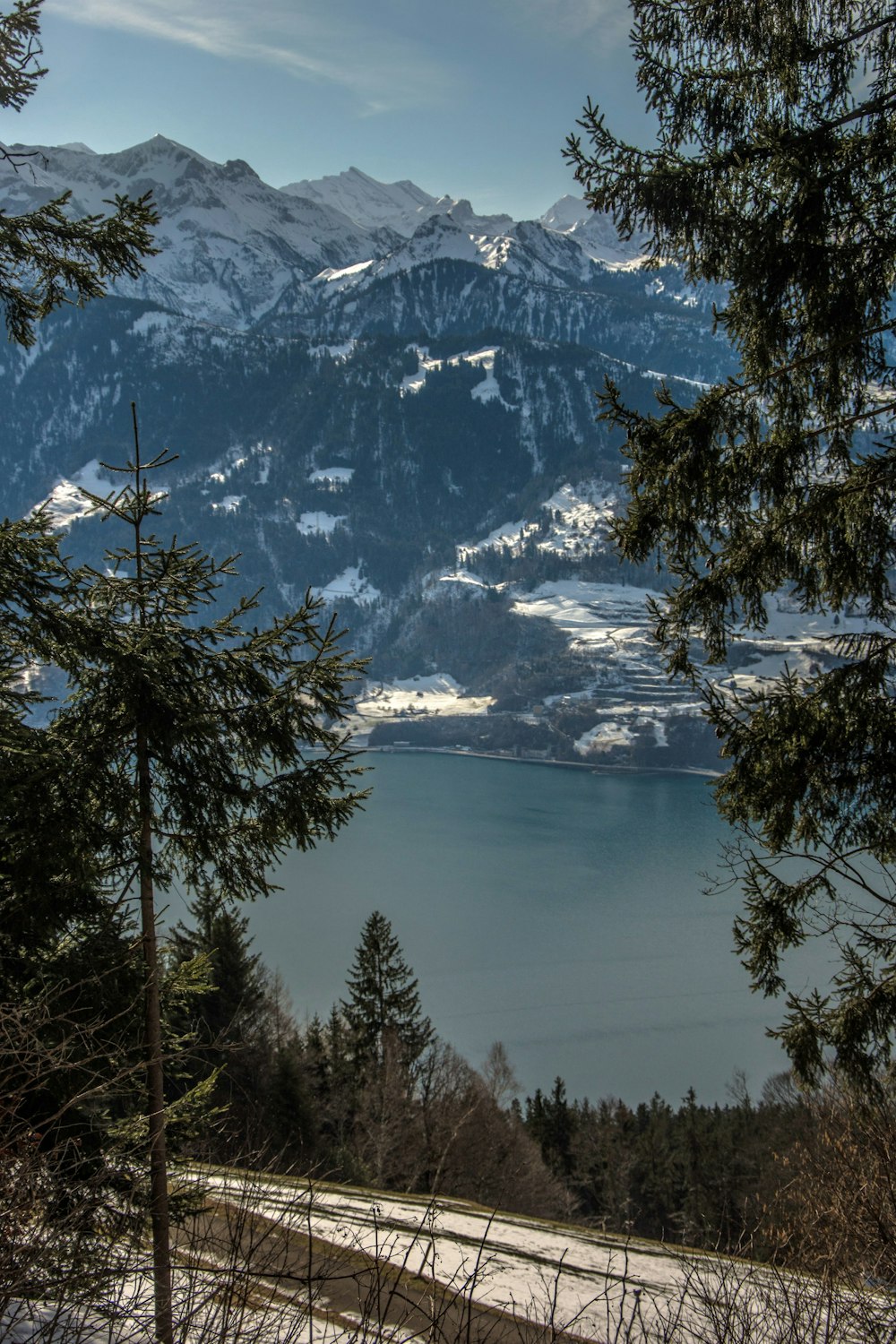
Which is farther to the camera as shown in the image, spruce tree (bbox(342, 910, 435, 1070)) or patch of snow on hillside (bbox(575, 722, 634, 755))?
patch of snow on hillside (bbox(575, 722, 634, 755))

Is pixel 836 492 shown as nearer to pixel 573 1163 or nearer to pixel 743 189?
pixel 743 189

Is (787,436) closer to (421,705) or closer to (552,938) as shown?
(552,938)

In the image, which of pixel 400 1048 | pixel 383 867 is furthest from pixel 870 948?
pixel 383 867

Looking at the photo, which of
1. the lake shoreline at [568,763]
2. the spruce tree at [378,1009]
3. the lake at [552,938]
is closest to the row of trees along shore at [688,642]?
the spruce tree at [378,1009]

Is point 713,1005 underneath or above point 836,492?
underneath

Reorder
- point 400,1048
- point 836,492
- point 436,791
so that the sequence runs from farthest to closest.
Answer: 1. point 436,791
2. point 400,1048
3. point 836,492

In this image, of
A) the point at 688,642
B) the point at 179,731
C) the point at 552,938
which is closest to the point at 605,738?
the point at 552,938

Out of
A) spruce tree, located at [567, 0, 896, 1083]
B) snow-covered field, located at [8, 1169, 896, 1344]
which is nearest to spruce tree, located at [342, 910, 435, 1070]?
snow-covered field, located at [8, 1169, 896, 1344]

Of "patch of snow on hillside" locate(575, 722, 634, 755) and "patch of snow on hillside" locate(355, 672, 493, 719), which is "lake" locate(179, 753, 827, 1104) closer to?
"patch of snow on hillside" locate(575, 722, 634, 755)
